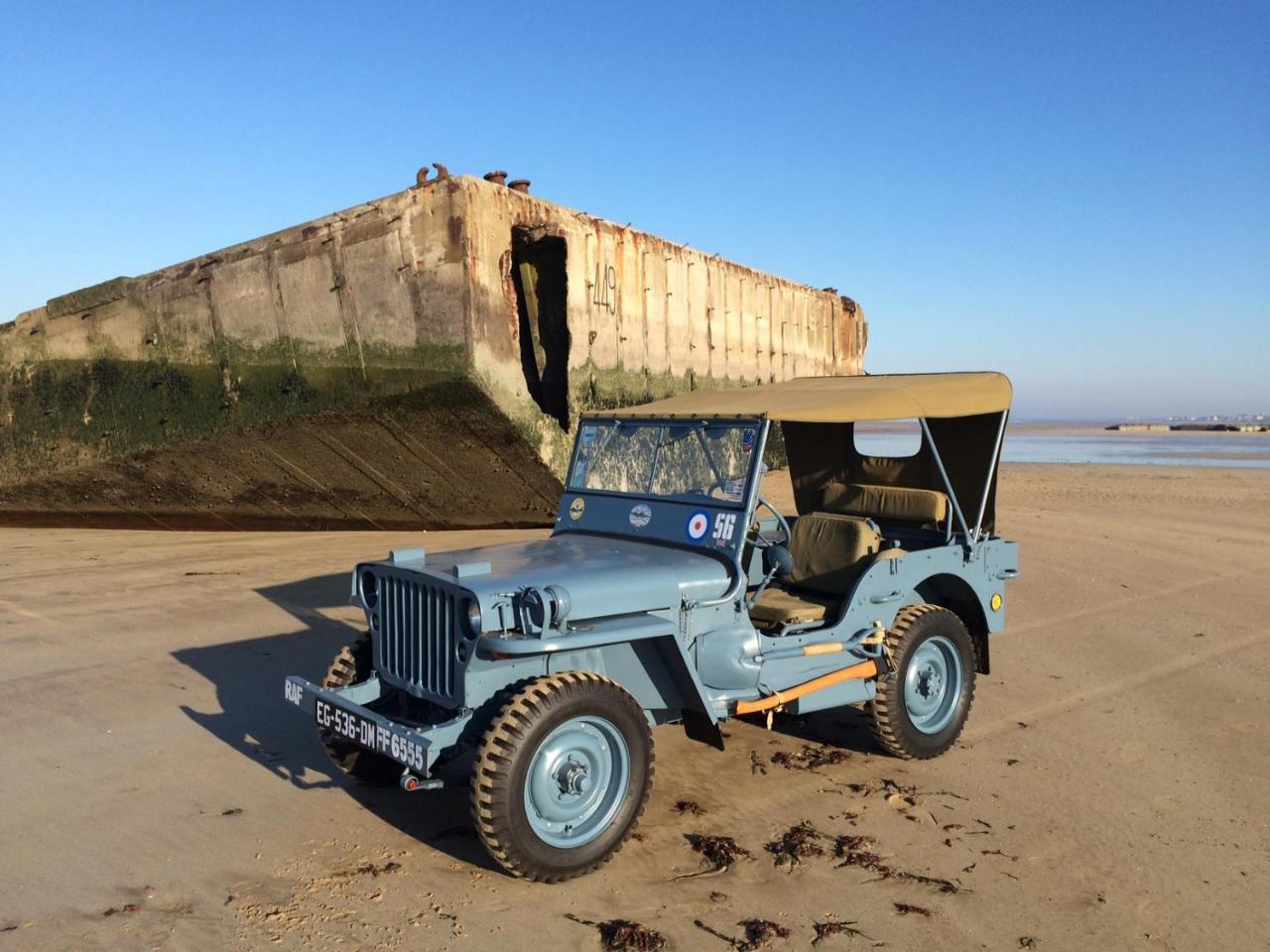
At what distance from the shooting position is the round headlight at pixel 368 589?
4410 mm

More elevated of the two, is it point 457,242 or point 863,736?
point 457,242

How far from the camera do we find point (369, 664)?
4.52 meters

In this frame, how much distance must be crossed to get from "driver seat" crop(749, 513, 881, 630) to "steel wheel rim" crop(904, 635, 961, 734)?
1.69 feet

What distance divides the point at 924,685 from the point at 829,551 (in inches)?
33.9

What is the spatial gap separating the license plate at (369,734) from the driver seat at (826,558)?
2.11 meters

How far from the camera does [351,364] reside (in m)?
9.47

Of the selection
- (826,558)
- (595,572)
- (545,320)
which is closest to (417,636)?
(595,572)

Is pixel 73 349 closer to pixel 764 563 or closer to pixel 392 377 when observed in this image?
pixel 392 377

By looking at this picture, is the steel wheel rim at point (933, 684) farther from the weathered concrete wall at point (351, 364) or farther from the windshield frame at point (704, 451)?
the weathered concrete wall at point (351, 364)

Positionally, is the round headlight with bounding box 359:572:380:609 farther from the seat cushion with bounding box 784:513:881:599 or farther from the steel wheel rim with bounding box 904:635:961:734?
the steel wheel rim with bounding box 904:635:961:734

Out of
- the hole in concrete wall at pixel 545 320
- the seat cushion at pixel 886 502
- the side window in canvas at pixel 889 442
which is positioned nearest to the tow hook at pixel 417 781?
the seat cushion at pixel 886 502

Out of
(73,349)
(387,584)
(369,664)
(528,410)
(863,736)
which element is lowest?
(863,736)

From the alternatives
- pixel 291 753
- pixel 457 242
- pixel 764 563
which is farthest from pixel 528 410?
pixel 291 753

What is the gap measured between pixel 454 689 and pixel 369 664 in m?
0.85
